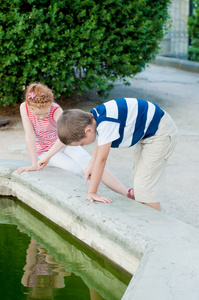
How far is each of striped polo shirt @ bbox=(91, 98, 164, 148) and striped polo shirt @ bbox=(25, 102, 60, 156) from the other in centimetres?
124

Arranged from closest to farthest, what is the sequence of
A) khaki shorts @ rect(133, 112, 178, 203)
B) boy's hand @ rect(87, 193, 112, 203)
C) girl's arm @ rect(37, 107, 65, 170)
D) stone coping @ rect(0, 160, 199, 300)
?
1. stone coping @ rect(0, 160, 199, 300)
2. boy's hand @ rect(87, 193, 112, 203)
3. khaki shorts @ rect(133, 112, 178, 203)
4. girl's arm @ rect(37, 107, 65, 170)

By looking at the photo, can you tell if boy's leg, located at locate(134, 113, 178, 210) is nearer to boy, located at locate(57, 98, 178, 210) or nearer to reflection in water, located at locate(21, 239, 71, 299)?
boy, located at locate(57, 98, 178, 210)

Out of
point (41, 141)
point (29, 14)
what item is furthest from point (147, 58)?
point (41, 141)

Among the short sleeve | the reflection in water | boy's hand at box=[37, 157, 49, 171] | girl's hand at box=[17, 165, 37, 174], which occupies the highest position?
the short sleeve

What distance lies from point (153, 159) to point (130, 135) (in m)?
0.30

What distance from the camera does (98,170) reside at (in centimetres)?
332

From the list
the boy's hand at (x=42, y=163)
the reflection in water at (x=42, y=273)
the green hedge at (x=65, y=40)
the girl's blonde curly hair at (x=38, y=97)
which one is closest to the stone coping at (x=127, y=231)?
the boy's hand at (x=42, y=163)

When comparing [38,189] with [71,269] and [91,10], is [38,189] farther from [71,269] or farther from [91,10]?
[91,10]

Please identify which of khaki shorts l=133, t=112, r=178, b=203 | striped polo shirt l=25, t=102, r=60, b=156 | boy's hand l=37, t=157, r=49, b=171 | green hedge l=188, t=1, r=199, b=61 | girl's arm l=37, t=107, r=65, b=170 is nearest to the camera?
khaki shorts l=133, t=112, r=178, b=203

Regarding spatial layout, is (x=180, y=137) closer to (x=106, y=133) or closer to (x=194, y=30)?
(x=106, y=133)

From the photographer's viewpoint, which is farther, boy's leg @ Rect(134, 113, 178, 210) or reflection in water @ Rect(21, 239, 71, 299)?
boy's leg @ Rect(134, 113, 178, 210)

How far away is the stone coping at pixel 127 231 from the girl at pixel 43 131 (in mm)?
159

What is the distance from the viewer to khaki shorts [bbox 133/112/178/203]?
355 centimetres

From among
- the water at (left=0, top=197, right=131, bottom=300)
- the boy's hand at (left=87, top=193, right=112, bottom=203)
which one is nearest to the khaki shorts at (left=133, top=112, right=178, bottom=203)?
the boy's hand at (left=87, top=193, right=112, bottom=203)
